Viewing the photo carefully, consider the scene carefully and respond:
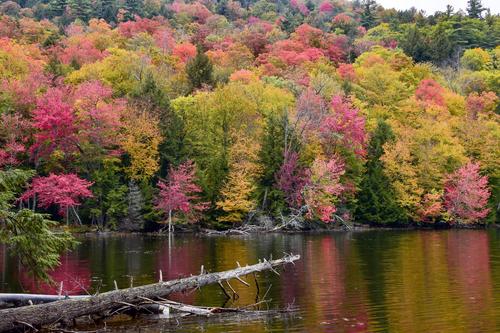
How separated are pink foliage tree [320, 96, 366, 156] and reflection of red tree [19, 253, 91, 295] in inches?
1324

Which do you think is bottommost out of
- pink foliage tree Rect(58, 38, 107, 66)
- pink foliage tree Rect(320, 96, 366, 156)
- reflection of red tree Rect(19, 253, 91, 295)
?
reflection of red tree Rect(19, 253, 91, 295)

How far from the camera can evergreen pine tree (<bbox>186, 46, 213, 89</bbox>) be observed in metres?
82.3

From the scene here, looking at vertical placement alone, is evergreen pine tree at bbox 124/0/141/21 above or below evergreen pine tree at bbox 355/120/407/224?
above

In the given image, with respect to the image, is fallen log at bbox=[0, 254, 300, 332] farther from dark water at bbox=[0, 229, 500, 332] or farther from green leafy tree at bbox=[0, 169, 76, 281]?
green leafy tree at bbox=[0, 169, 76, 281]

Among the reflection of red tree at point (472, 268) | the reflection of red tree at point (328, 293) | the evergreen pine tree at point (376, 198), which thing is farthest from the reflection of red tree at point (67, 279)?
the evergreen pine tree at point (376, 198)

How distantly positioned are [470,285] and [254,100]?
45.9 metres

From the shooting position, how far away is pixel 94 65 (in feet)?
249

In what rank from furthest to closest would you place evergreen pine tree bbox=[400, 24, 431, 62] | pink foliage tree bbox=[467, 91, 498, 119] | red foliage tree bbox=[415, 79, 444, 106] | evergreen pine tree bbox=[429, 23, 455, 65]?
1. evergreen pine tree bbox=[429, 23, 455, 65]
2. evergreen pine tree bbox=[400, 24, 431, 62]
3. pink foliage tree bbox=[467, 91, 498, 119]
4. red foliage tree bbox=[415, 79, 444, 106]

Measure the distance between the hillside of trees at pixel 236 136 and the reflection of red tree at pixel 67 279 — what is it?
377 inches

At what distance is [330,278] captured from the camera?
31797mm

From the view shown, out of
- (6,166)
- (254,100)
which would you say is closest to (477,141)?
(254,100)

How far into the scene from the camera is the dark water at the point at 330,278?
854 inches

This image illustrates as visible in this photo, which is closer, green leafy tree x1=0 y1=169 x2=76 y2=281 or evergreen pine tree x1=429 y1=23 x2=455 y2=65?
green leafy tree x1=0 y1=169 x2=76 y2=281

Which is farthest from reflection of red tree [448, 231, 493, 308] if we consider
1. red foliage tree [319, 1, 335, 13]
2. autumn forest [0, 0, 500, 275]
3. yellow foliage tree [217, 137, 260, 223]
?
red foliage tree [319, 1, 335, 13]
